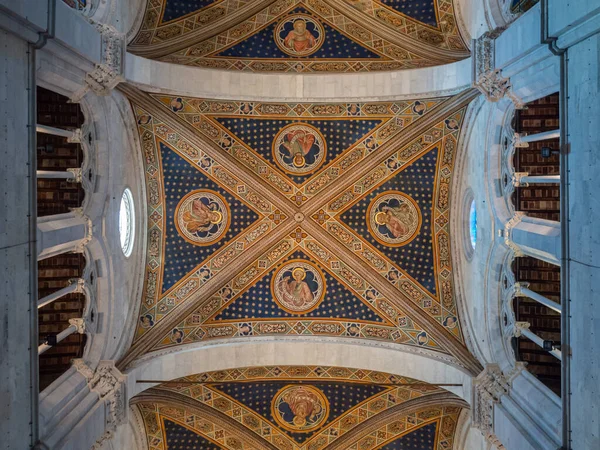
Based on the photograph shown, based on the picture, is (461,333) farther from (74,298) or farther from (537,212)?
(74,298)

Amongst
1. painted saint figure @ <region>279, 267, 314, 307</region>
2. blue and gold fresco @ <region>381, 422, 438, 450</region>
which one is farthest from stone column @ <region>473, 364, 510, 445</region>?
painted saint figure @ <region>279, 267, 314, 307</region>

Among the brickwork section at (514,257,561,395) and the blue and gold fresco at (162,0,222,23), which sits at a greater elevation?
the blue and gold fresco at (162,0,222,23)

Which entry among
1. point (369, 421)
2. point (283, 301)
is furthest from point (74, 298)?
point (369, 421)

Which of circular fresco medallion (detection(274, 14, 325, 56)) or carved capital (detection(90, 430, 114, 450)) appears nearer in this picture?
carved capital (detection(90, 430, 114, 450))

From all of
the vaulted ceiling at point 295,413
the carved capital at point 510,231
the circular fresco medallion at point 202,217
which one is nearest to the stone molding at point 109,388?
the vaulted ceiling at point 295,413

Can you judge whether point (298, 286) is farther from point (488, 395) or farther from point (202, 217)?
point (488, 395)

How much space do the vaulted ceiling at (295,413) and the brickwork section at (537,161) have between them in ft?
19.6

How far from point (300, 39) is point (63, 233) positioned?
8317 millimetres

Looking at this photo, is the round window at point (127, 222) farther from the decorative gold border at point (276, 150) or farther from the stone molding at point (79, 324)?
the decorative gold border at point (276, 150)

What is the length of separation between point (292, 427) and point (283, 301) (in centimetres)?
363

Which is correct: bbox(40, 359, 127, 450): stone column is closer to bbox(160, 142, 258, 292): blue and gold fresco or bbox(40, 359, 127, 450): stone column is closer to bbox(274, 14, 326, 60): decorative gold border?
bbox(160, 142, 258, 292): blue and gold fresco

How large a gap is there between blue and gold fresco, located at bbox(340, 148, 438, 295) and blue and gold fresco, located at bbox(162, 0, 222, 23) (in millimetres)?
6774

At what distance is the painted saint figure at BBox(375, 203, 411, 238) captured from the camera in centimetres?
1747

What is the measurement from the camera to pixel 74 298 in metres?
14.4
